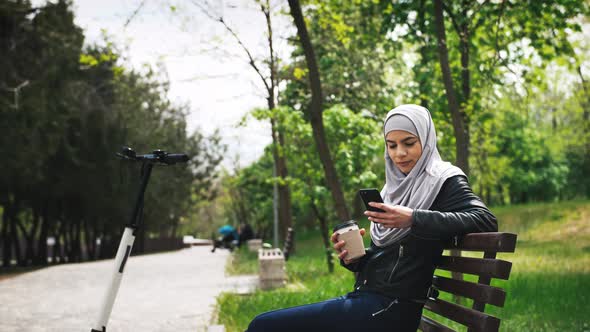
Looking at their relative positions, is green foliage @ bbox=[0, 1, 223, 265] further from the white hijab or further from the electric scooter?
the white hijab

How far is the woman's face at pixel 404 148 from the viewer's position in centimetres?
336

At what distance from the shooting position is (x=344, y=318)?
3.13m

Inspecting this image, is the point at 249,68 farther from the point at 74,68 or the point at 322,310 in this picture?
the point at 322,310

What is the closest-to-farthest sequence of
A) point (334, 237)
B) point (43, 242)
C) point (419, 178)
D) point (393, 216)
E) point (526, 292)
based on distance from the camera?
point (393, 216) < point (419, 178) < point (334, 237) < point (526, 292) < point (43, 242)

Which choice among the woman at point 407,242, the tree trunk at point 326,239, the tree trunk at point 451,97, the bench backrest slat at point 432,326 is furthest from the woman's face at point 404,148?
the tree trunk at point 326,239

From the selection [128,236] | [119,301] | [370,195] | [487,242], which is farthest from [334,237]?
[119,301]

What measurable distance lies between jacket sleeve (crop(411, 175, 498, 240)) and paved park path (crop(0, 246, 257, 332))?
5.55 meters

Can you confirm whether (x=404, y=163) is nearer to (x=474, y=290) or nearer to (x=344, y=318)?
(x=474, y=290)

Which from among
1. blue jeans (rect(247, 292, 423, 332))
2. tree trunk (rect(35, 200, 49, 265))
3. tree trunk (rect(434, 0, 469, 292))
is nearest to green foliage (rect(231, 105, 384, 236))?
tree trunk (rect(434, 0, 469, 292))

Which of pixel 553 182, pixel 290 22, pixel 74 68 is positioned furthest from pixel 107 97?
→ pixel 553 182

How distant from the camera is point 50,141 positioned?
2275 centimetres

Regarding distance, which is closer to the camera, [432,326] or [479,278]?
[479,278]

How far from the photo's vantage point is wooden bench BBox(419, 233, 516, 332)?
2.83m

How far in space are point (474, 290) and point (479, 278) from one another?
7 centimetres
